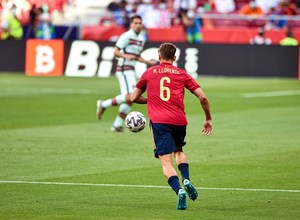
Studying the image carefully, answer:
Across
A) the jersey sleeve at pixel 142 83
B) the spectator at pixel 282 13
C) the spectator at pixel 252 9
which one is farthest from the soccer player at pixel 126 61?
the spectator at pixel 252 9

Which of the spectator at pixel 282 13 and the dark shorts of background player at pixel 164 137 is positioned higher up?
the dark shorts of background player at pixel 164 137

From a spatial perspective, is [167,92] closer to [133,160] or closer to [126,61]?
[133,160]

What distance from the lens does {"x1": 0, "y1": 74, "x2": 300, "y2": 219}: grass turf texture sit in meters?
11.0

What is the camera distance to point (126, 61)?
66.2 feet

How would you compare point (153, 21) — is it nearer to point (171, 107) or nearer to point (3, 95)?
point (3, 95)

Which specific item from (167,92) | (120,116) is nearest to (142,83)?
(167,92)

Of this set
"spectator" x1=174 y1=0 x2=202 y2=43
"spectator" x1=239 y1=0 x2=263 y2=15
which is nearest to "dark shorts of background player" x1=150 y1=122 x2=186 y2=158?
"spectator" x1=174 y1=0 x2=202 y2=43

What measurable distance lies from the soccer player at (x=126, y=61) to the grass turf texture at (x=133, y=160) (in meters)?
0.50

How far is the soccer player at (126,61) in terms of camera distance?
64.4 feet

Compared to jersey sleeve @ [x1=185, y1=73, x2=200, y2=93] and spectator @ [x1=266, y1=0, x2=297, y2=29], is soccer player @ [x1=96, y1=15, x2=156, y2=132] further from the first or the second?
spectator @ [x1=266, y1=0, x2=297, y2=29]

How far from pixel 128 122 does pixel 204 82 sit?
823 inches

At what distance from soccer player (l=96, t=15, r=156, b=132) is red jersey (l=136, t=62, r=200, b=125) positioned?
817cm

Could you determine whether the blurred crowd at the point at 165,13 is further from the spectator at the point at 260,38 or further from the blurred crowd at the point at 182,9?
the spectator at the point at 260,38

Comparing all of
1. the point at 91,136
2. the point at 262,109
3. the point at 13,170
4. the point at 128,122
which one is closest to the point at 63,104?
the point at 262,109
